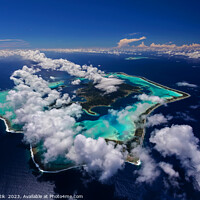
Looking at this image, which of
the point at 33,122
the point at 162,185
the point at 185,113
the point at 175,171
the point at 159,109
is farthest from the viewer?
the point at 159,109

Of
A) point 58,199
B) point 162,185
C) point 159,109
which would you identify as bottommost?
point 58,199

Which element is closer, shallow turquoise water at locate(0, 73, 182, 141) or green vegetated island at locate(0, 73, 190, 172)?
green vegetated island at locate(0, 73, 190, 172)

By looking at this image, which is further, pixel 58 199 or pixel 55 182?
pixel 55 182

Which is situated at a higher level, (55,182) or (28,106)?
(28,106)

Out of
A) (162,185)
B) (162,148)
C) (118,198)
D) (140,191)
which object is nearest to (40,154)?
(118,198)

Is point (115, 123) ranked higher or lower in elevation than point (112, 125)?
higher

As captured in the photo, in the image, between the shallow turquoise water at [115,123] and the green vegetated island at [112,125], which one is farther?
the shallow turquoise water at [115,123]

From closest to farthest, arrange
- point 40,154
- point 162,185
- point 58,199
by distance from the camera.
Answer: point 58,199 → point 162,185 → point 40,154

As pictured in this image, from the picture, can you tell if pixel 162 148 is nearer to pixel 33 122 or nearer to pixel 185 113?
pixel 185 113

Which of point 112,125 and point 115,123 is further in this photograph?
point 115,123

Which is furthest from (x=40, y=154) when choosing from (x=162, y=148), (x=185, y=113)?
(x=185, y=113)
